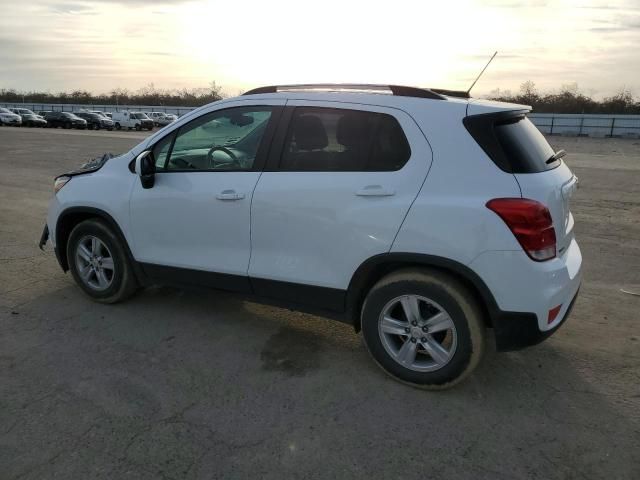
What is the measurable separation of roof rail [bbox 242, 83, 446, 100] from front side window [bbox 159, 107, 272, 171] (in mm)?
226

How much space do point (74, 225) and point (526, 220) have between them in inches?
151

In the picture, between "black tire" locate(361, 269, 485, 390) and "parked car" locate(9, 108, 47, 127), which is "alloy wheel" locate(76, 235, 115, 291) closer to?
"black tire" locate(361, 269, 485, 390)

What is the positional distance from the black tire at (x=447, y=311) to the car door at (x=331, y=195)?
8.8 inches

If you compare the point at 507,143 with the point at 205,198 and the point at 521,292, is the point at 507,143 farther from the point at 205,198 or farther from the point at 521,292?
the point at 205,198

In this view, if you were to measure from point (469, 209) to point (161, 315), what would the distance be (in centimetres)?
277

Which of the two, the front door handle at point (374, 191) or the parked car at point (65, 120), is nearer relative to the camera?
the front door handle at point (374, 191)

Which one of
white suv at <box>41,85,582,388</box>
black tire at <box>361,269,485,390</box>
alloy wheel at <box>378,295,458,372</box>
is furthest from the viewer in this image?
alloy wheel at <box>378,295,458,372</box>

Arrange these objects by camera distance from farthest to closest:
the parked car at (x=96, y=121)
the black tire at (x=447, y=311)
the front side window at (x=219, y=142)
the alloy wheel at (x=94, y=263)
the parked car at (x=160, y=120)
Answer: the parked car at (x=160, y=120), the parked car at (x=96, y=121), the alloy wheel at (x=94, y=263), the front side window at (x=219, y=142), the black tire at (x=447, y=311)

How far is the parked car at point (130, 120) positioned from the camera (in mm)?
43281

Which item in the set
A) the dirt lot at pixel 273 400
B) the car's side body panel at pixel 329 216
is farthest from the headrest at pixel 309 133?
the dirt lot at pixel 273 400

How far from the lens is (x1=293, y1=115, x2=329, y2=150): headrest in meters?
3.60

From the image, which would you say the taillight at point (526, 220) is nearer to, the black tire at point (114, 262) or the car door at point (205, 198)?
the car door at point (205, 198)

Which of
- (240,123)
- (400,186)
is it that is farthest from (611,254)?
(240,123)

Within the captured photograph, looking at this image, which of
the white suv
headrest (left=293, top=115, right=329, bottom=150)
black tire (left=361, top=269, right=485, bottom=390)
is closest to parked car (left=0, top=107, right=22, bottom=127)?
the white suv
